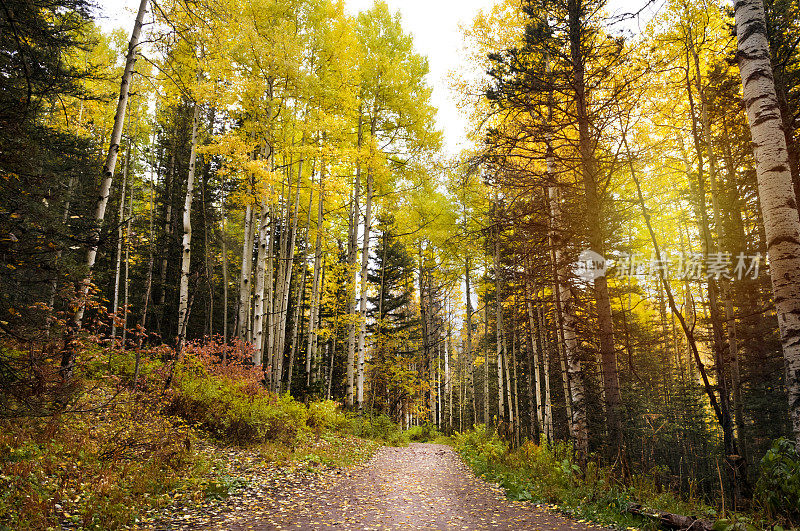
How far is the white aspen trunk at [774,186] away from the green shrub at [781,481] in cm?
32

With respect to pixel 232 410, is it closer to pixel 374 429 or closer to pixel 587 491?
pixel 587 491

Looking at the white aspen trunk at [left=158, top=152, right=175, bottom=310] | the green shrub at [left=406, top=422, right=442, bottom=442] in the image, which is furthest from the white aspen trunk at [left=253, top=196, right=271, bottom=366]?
the green shrub at [left=406, top=422, right=442, bottom=442]

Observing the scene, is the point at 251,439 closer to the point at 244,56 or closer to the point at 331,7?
the point at 244,56

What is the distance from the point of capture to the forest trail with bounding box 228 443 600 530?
5074mm

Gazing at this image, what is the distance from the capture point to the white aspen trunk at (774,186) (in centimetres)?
387

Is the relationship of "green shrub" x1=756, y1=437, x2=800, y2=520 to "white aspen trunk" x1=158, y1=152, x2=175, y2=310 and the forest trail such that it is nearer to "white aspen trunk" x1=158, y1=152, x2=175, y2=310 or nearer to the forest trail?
the forest trail

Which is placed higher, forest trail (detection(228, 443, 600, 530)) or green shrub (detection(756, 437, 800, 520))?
green shrub (detection(756, 437, 800, 520))

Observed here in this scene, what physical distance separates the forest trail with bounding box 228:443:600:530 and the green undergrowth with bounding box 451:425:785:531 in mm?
326

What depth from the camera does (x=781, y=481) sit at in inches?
151

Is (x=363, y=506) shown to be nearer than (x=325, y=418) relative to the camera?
Yes

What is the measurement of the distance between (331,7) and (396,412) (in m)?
21.4

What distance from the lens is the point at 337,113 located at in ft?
44.0

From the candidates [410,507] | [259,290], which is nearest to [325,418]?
[259,290]

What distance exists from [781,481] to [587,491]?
2.65 m
